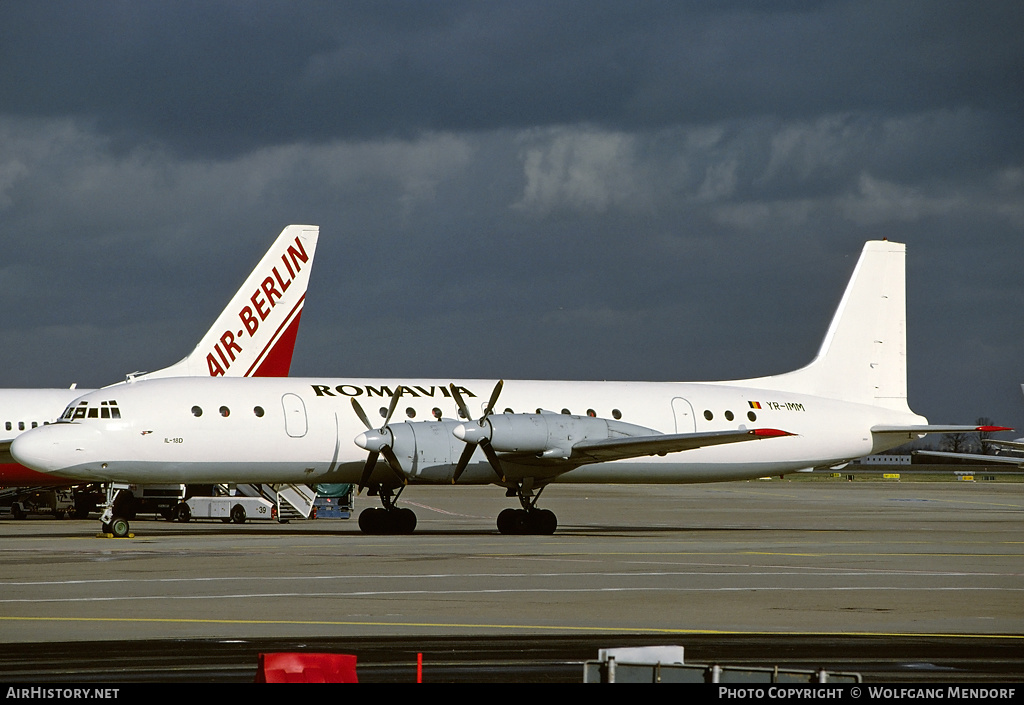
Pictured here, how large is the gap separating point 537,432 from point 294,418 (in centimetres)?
631

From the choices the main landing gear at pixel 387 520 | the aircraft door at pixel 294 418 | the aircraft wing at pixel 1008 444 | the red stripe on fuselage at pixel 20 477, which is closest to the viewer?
the aircraft door at pixel 294 418

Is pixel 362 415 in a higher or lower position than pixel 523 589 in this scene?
higher

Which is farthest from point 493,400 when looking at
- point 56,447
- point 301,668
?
point 301,668

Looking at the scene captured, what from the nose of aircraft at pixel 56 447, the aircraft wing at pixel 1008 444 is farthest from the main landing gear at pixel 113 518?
the aircraft wing at pixel 1008 444

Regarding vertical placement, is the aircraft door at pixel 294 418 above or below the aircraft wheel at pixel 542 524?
above

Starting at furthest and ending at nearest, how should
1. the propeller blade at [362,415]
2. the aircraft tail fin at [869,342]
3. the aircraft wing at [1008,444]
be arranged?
the aircraft tail fin at [869,342] → the aircraft wing at [1008,444] → the propeller blade at [362,415]

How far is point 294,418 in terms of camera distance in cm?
3447

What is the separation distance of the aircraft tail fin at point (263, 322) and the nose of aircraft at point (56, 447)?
1249 centimetres

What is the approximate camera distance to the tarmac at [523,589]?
47.4ft

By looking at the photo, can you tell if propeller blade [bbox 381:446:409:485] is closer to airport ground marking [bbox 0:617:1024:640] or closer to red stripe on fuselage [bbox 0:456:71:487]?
red stripe on fuselage [bbox 0:456:71:487]

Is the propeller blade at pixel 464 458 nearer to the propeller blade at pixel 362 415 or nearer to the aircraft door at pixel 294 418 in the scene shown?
the propeller blade at pixel 362 415

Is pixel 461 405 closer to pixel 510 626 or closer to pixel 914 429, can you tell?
pixel 914 429

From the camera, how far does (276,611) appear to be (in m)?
16.8
